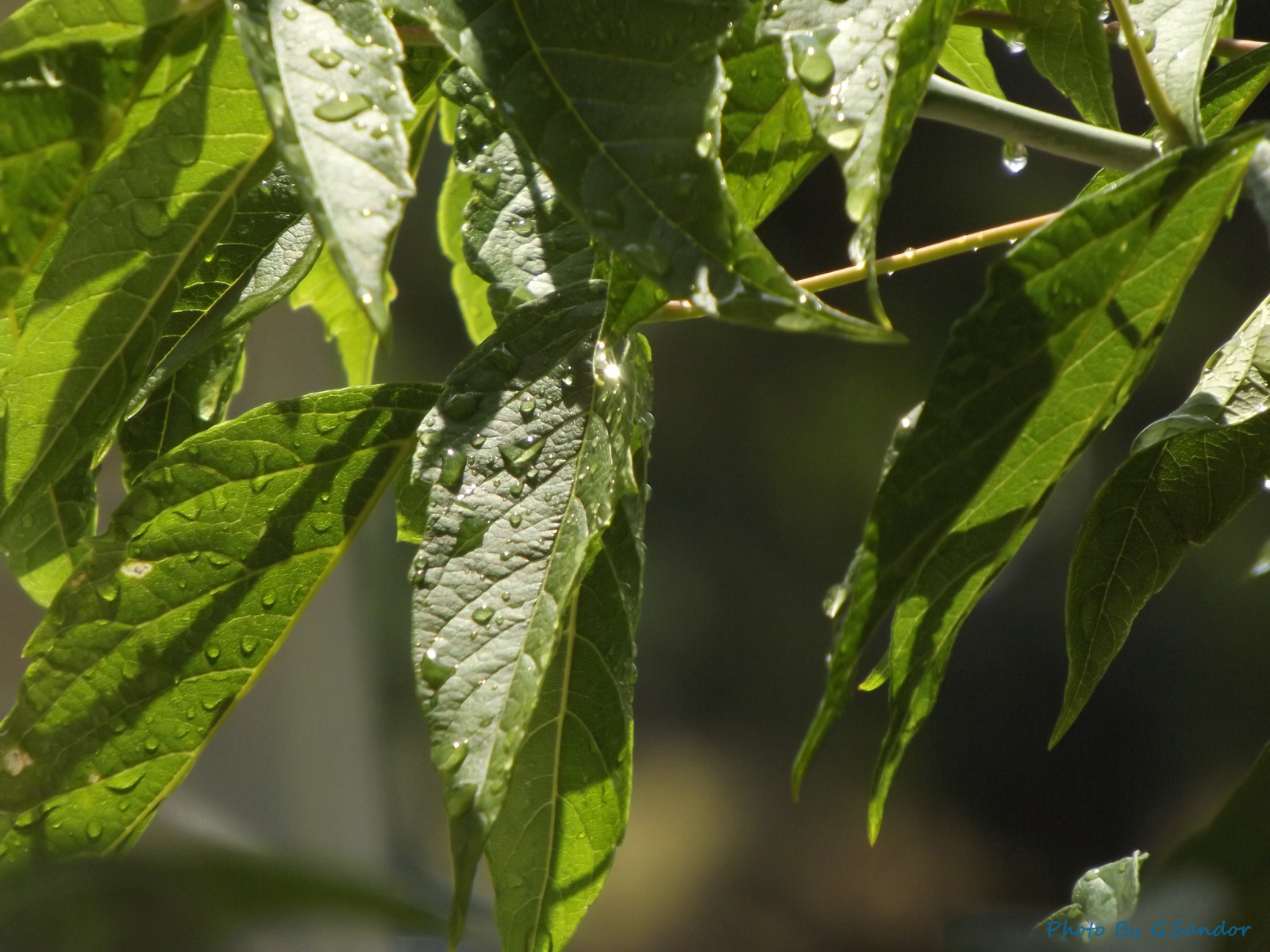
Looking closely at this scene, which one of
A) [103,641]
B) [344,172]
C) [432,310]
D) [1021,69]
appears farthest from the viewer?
[432,310]

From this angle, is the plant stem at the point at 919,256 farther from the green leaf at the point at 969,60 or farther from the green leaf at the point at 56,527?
the green leaf at the point at 56,527

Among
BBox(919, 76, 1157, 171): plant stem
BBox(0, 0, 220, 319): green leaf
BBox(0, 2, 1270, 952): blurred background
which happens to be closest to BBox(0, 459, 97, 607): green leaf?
BBox(0, 0, 220, 319): green leaf

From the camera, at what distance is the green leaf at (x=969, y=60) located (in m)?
0.28

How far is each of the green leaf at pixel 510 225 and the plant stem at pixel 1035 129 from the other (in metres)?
0.09

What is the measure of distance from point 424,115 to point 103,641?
169 millimetres

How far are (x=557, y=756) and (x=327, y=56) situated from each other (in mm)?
172

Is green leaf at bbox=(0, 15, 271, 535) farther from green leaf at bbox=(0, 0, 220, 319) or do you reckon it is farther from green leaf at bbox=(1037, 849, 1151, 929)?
green leaf at bbox=(1037, 849, 1151, 929)

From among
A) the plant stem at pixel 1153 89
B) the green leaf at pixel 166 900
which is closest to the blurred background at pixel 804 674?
the plant stem at pixel 1153 89

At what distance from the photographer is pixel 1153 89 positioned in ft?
0.63

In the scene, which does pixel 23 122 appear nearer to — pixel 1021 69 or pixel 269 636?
pixel 269 636

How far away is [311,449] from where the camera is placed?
0.85 feet

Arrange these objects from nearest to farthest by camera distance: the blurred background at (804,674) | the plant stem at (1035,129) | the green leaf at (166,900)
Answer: the green leaf at (166,900), the plant stem at (1035,129), the blurred background at (804,674)

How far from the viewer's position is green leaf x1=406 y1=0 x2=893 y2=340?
0.46 ft

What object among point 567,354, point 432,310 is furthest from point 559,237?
point 432,310
